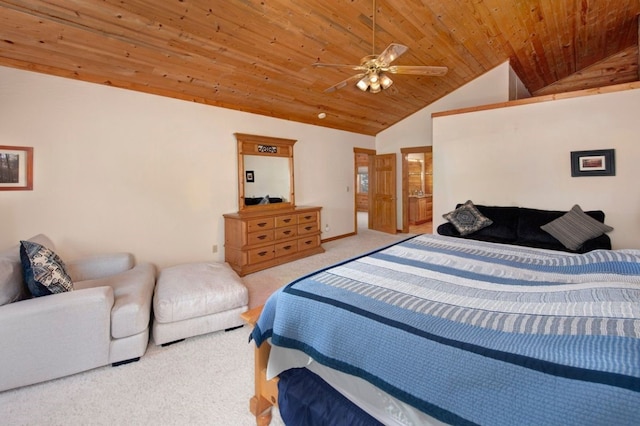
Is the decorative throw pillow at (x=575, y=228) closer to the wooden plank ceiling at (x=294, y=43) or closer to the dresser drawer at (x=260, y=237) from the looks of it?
the wooden plank ceiling at (x=294, y=43)

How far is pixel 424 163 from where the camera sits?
10047 millimetres

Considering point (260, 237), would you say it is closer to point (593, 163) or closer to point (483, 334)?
point (483, 334)

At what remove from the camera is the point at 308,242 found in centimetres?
525

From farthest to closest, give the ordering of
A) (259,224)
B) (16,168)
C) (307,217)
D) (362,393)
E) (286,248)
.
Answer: (307,217) < (286,248) < (259,224) < (16,168) < (362,393)

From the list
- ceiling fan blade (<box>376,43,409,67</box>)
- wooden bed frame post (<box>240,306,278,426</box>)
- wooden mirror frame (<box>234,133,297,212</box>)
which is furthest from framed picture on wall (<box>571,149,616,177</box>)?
wooden bed frame post (<box>240,306,278,426</box>)

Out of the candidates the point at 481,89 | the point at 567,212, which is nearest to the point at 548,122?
the point at 567,212

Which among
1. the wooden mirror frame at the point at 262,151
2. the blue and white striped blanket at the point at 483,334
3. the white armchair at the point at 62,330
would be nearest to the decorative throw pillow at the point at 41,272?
the white armchair at the point at 62,330

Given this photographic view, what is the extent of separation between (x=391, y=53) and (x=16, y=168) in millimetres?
3842

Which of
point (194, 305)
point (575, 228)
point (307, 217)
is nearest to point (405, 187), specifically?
point (307, 217)

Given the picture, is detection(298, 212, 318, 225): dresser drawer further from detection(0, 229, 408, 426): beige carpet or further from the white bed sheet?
the white bed sheet

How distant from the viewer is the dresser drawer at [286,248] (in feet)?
15.5

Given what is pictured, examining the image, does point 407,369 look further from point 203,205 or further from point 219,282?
point 203,205

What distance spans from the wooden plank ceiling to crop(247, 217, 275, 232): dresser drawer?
1.84m

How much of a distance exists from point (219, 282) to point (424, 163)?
29.0 feet
